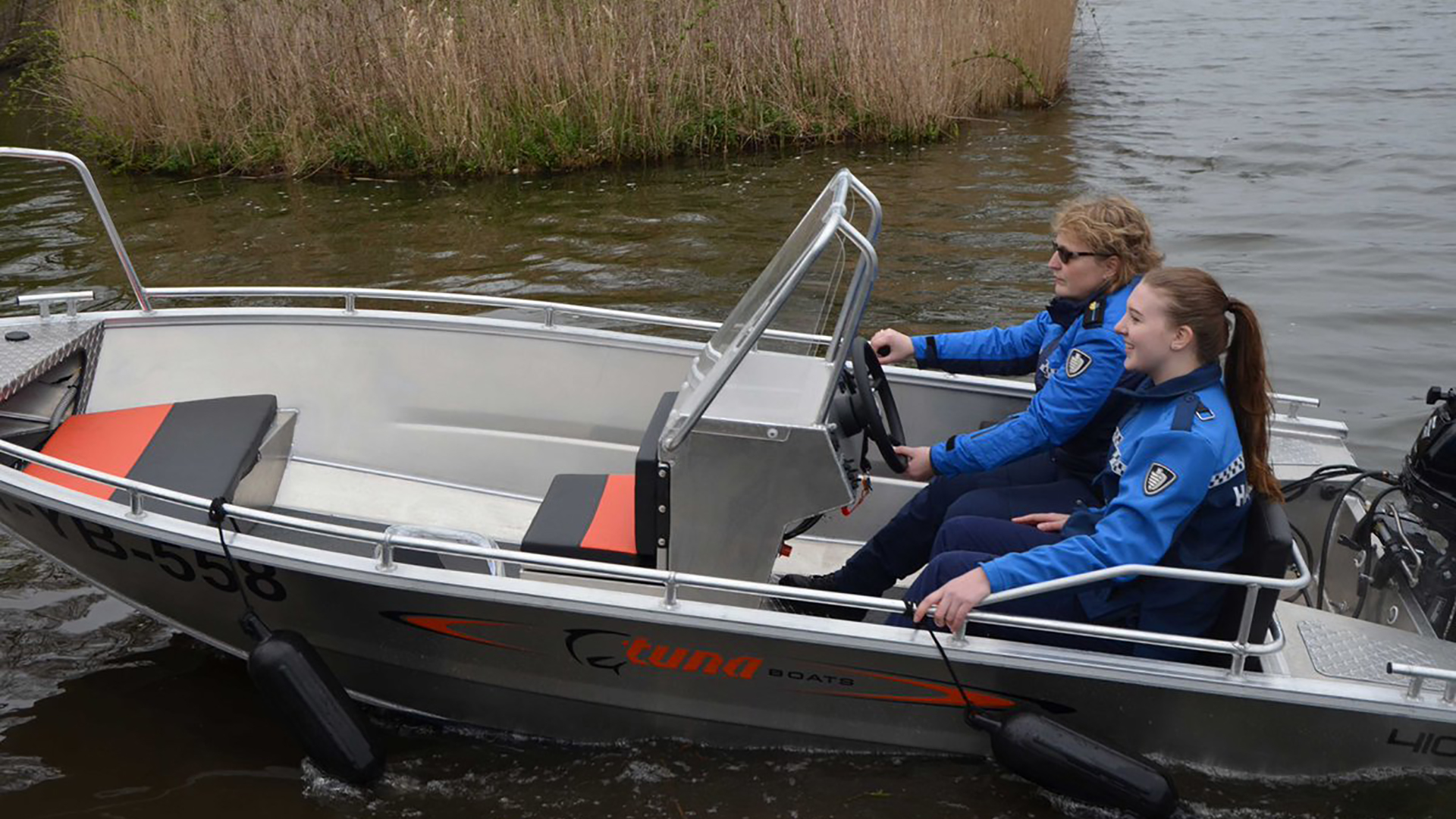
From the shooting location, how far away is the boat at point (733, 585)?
308 cm

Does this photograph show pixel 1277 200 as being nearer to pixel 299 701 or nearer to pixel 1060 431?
pixel 1060 431

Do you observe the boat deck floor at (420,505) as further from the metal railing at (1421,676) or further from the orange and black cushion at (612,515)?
the metal railing at (1421,676)

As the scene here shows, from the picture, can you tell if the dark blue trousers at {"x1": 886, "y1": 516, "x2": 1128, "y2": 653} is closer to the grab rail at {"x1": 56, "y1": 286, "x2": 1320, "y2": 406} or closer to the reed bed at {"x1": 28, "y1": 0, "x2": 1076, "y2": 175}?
the grab rail at {"x1": 56, "y1": 286, "x2": 1320, "y2": 406}

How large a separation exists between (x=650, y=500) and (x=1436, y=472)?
7.38 feet

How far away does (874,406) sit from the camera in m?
3.33

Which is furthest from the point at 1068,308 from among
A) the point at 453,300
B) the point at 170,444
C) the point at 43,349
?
the point at 43,349

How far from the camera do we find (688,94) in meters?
9.97

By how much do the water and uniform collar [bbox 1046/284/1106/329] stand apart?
1.39 metres

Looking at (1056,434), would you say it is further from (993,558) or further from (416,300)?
(416,300)

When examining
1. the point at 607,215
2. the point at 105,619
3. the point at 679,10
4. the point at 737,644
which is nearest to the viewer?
the point at 737,644

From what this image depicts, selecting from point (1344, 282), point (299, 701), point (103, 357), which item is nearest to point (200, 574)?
point (299, 701)

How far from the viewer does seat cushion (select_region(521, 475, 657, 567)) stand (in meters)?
3.55

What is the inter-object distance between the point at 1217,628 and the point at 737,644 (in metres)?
1.27

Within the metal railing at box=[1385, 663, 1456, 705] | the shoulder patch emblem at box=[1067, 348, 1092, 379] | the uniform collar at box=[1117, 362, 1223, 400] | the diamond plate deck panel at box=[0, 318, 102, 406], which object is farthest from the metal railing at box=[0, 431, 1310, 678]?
the diamond plate deck panel at box=[0, 318, 102, 406]
